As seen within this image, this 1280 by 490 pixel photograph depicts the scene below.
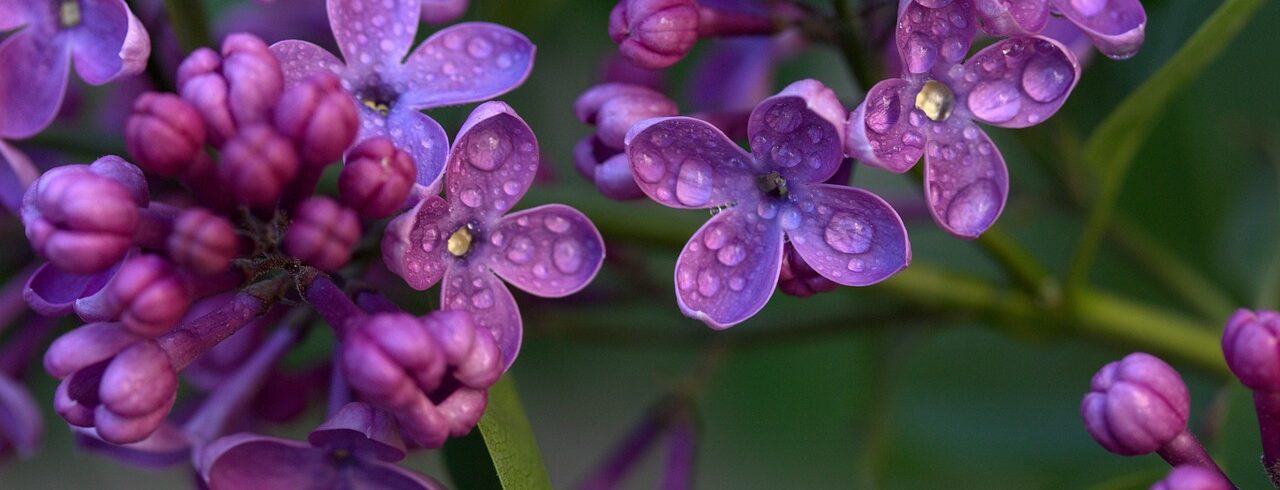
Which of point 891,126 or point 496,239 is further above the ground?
point 891,126

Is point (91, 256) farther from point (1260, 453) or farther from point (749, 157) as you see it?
point (1260, 453)

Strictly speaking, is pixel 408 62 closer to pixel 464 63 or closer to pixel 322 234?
pixel 464 63

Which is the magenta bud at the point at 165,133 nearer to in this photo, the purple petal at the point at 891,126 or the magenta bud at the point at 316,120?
the magenta bud at the point at 316,120

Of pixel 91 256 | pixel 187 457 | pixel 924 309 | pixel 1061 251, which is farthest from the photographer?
pixel 1061 251

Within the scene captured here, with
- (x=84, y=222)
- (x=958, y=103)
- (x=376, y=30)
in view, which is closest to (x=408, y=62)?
(x=376, y=30)

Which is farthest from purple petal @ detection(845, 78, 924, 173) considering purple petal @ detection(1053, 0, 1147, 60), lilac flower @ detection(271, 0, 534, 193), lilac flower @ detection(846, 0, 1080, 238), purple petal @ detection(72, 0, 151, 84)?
purple petal @ detection(72, 0, 151, 84)

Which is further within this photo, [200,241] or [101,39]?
[101,39]

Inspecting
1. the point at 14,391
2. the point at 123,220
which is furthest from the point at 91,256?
the point at 14,391
